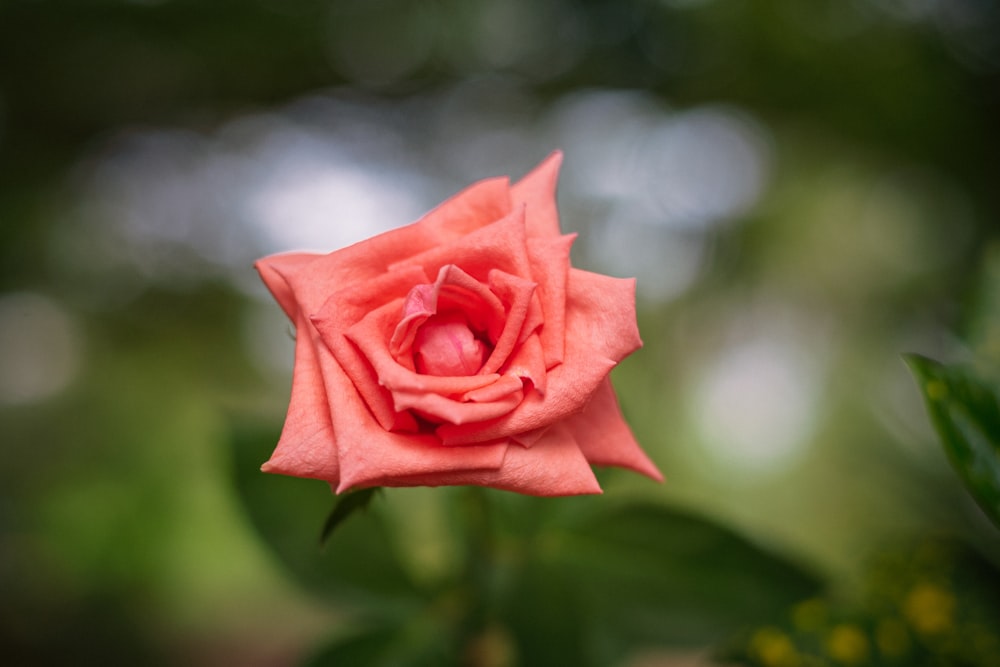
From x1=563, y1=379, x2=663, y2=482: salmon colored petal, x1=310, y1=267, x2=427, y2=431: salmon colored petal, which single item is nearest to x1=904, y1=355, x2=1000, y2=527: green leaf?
x1=563, y1=379, x2=663, y2=482: salmon colored petal

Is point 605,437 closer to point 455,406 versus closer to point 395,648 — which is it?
point 455,406

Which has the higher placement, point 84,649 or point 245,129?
point 245,129

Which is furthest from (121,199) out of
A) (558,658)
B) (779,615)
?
(779,615)

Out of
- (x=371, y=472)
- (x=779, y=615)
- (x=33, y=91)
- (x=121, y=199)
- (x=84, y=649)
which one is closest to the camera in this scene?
(x=371, y=472)

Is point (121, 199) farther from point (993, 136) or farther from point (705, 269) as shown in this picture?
point (993, 136)

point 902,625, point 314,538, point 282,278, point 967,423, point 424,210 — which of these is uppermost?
point 424,210

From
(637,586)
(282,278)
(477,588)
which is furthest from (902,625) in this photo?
(282,278)

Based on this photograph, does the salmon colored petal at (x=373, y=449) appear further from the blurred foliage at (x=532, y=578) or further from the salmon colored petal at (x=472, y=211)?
the blurred foliage at (x=532, y=578)
